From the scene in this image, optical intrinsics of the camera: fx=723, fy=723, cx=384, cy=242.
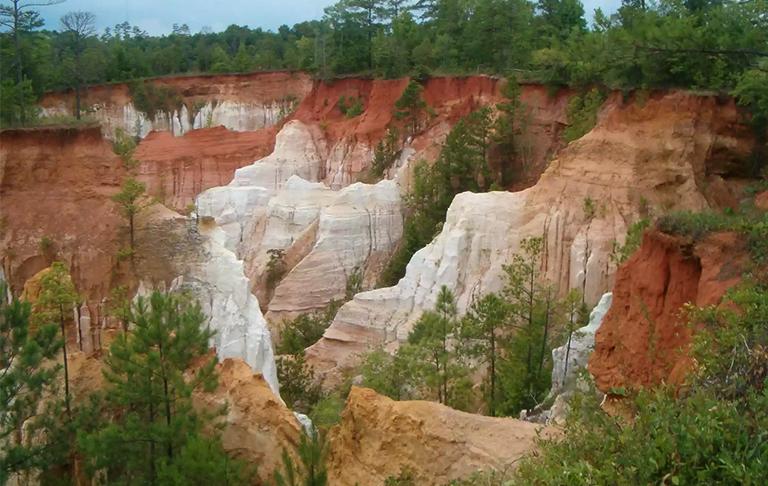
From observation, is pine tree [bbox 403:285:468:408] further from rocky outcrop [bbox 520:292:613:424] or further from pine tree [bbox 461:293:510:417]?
rocky outcrop [bbox 520:292:613:424]

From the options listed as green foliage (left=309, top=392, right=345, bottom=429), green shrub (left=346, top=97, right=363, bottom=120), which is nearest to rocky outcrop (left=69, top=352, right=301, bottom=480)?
green foliage (left=309, top=392, right=345, bottom=429)

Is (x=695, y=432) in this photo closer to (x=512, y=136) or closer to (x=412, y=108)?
(x=512, y=136)

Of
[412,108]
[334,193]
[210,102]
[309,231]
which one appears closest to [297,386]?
[309,231]

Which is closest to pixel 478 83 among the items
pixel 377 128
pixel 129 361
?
pixel 377 128

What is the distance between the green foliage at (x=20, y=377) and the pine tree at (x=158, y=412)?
0.91 m

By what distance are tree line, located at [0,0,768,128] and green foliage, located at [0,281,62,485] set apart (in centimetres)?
1099

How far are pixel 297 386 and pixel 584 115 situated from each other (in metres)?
15.0

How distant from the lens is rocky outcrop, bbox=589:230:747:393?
1057 centimetres

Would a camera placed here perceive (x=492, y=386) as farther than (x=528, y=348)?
No

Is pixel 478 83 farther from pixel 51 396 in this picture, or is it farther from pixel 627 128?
pixel 51 396

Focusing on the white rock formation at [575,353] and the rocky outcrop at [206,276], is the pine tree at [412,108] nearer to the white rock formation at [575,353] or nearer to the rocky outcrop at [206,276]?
the rocky outcrop at [206,276]

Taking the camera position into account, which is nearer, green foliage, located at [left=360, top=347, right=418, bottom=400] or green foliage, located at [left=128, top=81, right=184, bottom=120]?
green foliage, located at [left=360, top=347, right=418, bottom=400]

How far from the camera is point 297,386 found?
20766 millimetres

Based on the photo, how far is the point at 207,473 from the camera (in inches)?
414
